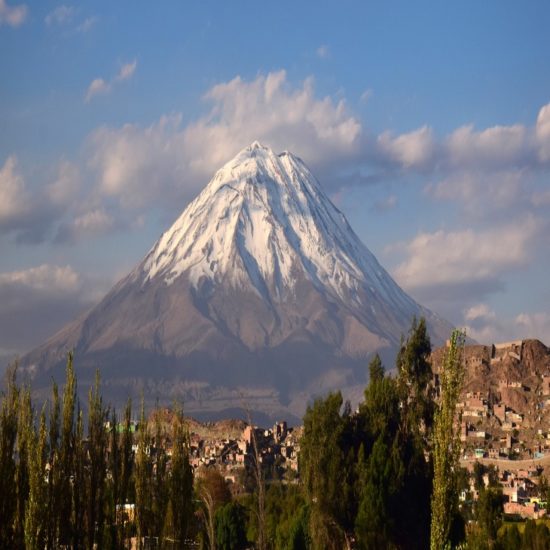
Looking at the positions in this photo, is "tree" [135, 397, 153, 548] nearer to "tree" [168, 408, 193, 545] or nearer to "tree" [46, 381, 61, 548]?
"tree" [168, 408, 193, 545]

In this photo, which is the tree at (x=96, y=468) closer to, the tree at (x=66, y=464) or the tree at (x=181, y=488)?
the tree at (x=66, y=464)

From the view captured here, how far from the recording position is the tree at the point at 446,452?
28.2m

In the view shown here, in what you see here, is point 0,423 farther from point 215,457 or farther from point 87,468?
point 215,457

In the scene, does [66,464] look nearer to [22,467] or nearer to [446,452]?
[22,467]

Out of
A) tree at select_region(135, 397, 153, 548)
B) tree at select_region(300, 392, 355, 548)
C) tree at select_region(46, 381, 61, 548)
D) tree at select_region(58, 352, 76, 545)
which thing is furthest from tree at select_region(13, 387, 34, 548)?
tree at select_region(300, 392, 355, 548)

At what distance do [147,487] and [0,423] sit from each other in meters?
8.77

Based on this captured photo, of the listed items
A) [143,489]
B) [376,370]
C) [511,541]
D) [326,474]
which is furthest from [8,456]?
[376,370]

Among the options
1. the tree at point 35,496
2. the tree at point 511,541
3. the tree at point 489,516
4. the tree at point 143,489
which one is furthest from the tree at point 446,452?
the tree at point 489,516

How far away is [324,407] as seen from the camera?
226ft

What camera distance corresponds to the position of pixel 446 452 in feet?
92.7

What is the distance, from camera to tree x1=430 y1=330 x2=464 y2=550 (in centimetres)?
2819

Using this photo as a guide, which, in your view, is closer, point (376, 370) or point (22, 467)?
point (22, 467)

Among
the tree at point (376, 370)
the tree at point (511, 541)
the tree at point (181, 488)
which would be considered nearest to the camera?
the tree at point (181, 488)

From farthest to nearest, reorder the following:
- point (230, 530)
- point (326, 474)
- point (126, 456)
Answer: point (230, 530)
point (326, 474)
point (126, 456)
